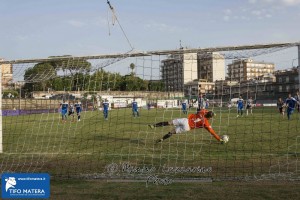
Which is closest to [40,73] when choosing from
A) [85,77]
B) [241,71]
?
[85,77]

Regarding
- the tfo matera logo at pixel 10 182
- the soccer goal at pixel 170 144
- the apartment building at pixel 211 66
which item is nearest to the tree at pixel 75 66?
the soccer goal at pixel 170 144

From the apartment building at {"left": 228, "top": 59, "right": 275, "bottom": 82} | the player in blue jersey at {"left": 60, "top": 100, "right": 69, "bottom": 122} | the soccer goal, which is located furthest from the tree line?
the player in blue jersey at {"left": 60, "top": 100, "right": 69, "bottom": 122}

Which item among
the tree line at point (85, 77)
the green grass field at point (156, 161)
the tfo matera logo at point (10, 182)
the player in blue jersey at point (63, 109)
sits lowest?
the green grass field at point (156, 161)

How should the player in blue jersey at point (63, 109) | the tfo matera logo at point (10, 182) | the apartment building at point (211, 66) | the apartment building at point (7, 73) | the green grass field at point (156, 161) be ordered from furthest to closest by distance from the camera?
the player in blue jersey at point (63, 109)
the apartment building at point (7, 73)
the apartment building at point (211, 66)
the green grass field at point (156, 161)
the tfo matera logo at point (10, 182)

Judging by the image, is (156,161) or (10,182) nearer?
(10,182)

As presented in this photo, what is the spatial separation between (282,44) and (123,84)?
15.9 feet

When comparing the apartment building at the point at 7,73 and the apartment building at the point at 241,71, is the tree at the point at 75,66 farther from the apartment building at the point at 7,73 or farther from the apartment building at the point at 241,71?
the apartment building at the point at 241,71

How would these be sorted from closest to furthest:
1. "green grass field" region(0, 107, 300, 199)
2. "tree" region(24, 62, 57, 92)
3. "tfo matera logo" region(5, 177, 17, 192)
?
"tfo matera logo" region(5, 177, 17, 192) < "green grass field" region(0, 107, 300, 199) < "tree" region(24, 62, 57, 92)

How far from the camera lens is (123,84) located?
11.2m

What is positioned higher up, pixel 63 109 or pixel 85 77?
pixel 85 77

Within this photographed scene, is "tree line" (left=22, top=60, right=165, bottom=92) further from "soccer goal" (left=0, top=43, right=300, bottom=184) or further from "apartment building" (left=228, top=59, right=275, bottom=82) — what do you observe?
"apartment building" (left=228, top=59, right=275, bottom=82)

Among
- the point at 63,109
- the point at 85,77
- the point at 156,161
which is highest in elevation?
the point at 85,77

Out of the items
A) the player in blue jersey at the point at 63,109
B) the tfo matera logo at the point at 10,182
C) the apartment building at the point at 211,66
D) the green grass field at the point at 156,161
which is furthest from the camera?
the player in blue jersey at the point at 63,109

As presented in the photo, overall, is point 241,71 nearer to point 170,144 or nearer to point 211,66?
point 211,66
